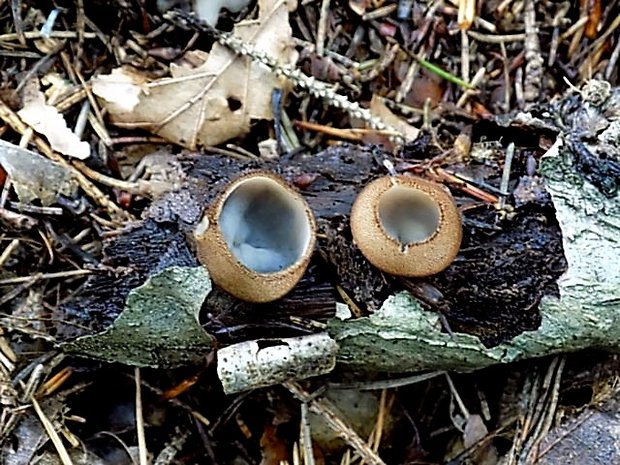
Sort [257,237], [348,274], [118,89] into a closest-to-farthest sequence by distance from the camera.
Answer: [348,274], [257,237], [118,89]

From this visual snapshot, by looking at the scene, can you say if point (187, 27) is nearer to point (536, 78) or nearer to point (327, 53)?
point (327, 53)

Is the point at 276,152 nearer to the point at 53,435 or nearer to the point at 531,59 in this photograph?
the point at 531,59

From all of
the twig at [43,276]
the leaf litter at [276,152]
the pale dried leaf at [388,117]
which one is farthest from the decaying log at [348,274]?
the pale dried leaf at [388,117]

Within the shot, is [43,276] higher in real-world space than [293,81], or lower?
lower

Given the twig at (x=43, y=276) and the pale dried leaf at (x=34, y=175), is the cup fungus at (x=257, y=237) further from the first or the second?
the pale dried leaf at (x=34, y=175)

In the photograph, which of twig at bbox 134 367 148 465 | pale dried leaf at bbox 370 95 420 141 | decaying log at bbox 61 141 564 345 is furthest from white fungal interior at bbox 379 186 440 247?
twig at bbox 134 367 148 465

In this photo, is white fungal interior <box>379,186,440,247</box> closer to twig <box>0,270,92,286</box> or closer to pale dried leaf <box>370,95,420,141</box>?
pale dried leaf <box>370,95,420,141</box>

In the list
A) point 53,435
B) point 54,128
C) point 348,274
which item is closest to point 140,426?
point 53,435
